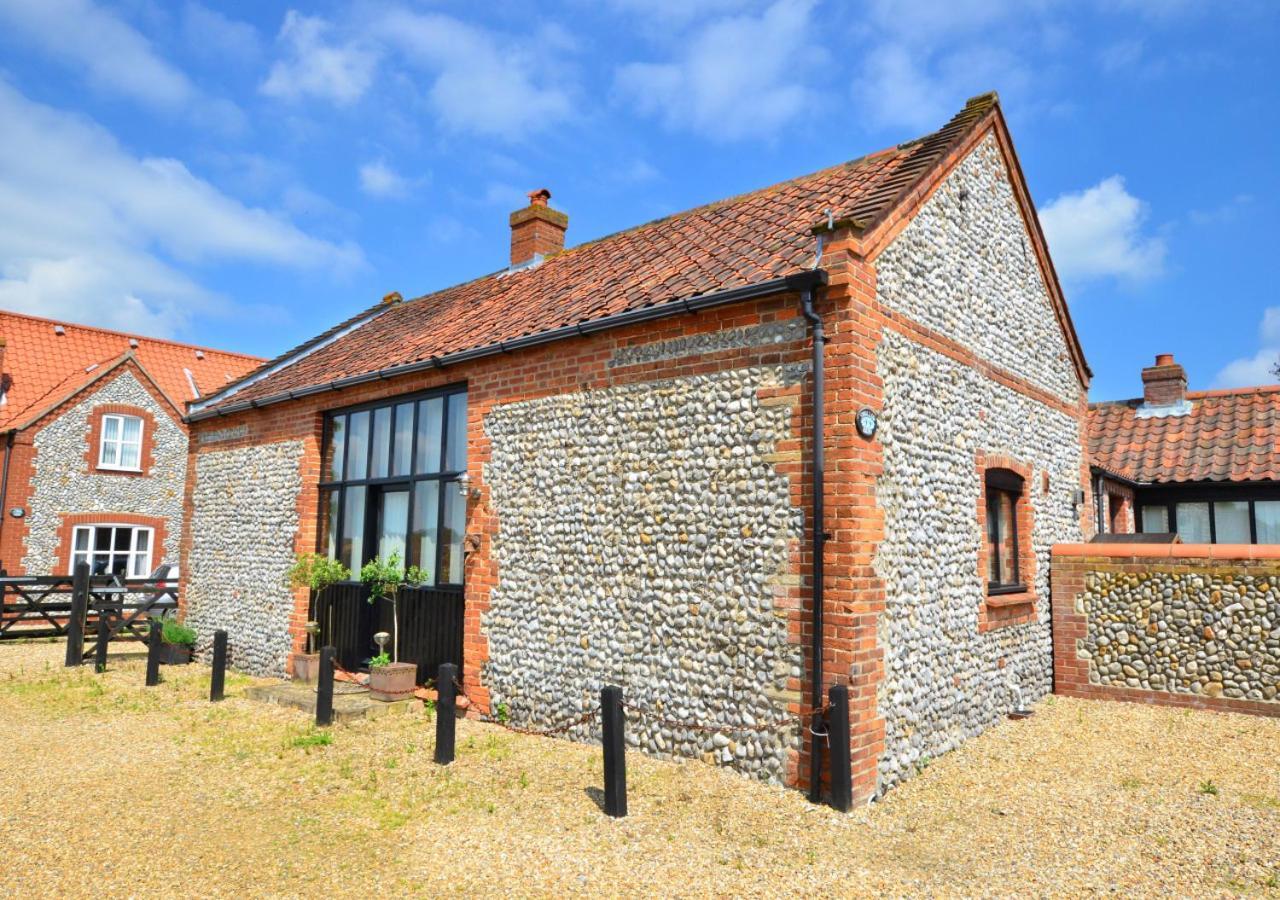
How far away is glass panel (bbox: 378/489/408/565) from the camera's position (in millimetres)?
10641

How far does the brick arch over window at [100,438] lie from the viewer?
21422 millimetres

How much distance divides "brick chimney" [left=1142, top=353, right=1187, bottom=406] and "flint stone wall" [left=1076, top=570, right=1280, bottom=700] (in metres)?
9.23

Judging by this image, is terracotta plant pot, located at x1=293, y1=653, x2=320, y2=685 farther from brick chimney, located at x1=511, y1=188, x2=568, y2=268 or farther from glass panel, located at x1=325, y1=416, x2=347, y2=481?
brick chimney, located at x1=511, y1=188, x2=568, y2=268

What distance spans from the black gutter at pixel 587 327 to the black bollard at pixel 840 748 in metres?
3.14

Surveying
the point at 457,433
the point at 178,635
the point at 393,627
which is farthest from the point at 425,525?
the point at 178,635

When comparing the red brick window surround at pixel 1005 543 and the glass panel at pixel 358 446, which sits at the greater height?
the glass panel at pixel 358 446

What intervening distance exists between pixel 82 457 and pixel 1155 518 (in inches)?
976

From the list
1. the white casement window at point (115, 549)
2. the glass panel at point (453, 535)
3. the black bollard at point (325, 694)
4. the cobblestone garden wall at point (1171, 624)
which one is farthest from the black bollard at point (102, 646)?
the cobblestone garden wall at point (1171, 624)

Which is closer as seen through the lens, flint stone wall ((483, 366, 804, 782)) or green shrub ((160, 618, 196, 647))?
flint stone wall ((483, 366, 804, 782))

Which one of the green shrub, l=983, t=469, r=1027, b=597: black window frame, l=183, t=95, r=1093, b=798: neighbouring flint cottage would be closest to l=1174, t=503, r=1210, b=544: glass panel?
l=183, t=95, r=1093, b=798: neighbouring flint cottage

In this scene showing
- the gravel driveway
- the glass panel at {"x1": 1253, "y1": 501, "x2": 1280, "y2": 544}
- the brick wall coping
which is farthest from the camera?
the glass panel at {"x1": 1253, "y1": 501, "x2": 1280, "y2": 544}

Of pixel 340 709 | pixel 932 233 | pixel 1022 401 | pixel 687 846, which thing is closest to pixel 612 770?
pixel 687 846

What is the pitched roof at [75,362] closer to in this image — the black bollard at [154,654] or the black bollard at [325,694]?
the black bollard at [154,654]

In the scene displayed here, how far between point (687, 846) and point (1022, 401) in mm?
7193
